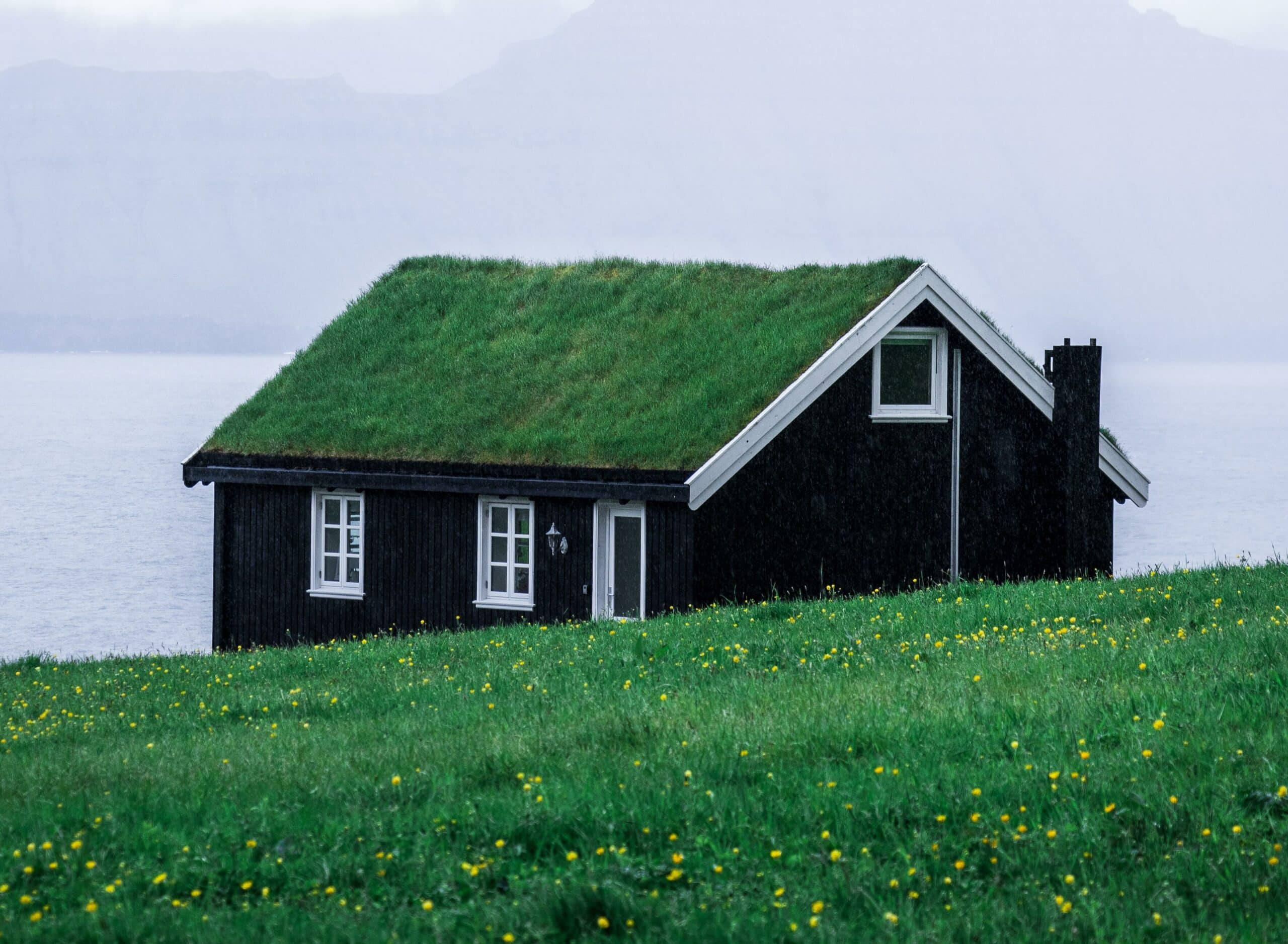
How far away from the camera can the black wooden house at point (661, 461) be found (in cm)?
2153

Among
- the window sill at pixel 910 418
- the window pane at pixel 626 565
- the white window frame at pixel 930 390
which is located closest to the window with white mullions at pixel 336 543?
the window pane at pixel 626 565

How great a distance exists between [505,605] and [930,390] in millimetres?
7515

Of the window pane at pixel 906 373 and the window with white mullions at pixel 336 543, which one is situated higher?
the window pane at pixel 906 373

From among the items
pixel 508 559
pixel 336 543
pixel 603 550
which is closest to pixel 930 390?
pixel 603 550

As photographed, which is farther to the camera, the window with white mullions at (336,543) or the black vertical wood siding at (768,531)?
the window with white mullions at (336,543)

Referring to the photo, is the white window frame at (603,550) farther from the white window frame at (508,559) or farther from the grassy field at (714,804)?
the grassy field at (714,804)

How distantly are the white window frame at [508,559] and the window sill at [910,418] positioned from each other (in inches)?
213

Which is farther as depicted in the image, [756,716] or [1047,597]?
[1047,597]

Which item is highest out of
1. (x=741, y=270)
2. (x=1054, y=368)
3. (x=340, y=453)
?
(x=741, y=270)

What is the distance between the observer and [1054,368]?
80.2 feet

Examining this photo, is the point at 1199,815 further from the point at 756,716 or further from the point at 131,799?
the point at 131,799

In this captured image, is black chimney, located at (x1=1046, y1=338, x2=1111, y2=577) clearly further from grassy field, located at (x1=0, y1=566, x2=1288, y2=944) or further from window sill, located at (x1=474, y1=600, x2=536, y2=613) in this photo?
grassy field, located at (x1=0, y1=566, x2=1288, y2=944)

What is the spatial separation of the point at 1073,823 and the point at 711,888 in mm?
1926

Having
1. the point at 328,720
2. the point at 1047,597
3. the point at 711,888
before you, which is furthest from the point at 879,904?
the point at 1047,597
